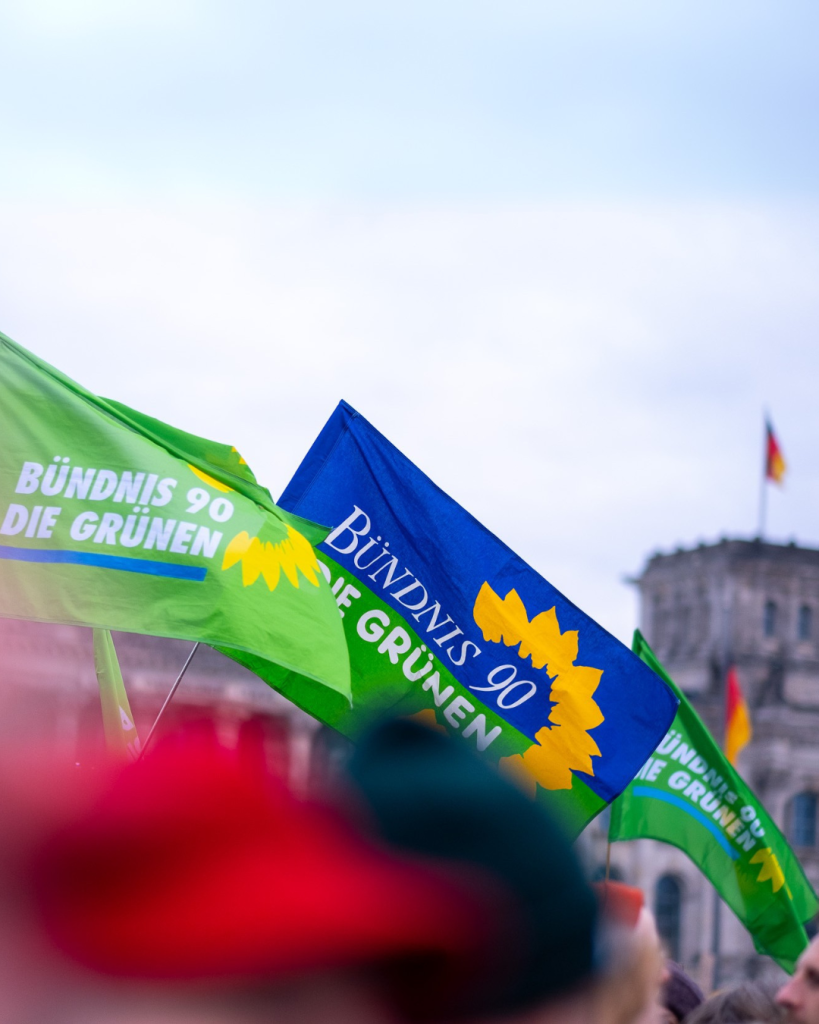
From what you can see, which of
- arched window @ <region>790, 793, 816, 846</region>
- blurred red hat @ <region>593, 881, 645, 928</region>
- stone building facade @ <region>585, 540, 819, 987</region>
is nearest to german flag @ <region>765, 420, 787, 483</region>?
stone building facade @ <region>585, 540, 819, 987</region>

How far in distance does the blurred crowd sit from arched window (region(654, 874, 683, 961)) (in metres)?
56.8

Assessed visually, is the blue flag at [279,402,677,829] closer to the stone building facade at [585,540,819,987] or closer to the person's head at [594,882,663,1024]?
the person's head at [594,882,663,1024]

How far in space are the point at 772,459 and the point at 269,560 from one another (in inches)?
2086

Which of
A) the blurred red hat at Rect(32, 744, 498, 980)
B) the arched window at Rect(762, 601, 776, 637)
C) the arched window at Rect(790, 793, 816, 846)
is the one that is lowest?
the blurred red hat at Rect(32, 744, 498, 980)

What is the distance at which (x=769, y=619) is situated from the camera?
209 ft

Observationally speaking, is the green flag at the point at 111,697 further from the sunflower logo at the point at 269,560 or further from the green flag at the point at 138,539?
the sunflower logo at the point at 269,560

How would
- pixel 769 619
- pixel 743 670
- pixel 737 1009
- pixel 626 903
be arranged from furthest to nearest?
pixel 769 619
pixel 743 670
pixel 737 1009
pixel 626 903

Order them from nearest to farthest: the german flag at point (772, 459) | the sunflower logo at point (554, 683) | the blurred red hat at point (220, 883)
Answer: the blurred red hat at point (220, 883), the sunflower logo at point (554, 683), the german flag at point (772, 459)

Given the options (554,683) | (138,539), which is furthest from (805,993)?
(554,683)

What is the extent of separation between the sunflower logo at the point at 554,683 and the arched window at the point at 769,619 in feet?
184

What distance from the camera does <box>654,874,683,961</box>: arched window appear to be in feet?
185

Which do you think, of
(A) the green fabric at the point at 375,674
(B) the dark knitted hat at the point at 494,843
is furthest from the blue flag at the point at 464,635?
(B) the dark knitted hat at the point at 494,843

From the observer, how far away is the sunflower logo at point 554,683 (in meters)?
8.48

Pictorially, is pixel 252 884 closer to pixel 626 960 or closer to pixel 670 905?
pixel 626 960
